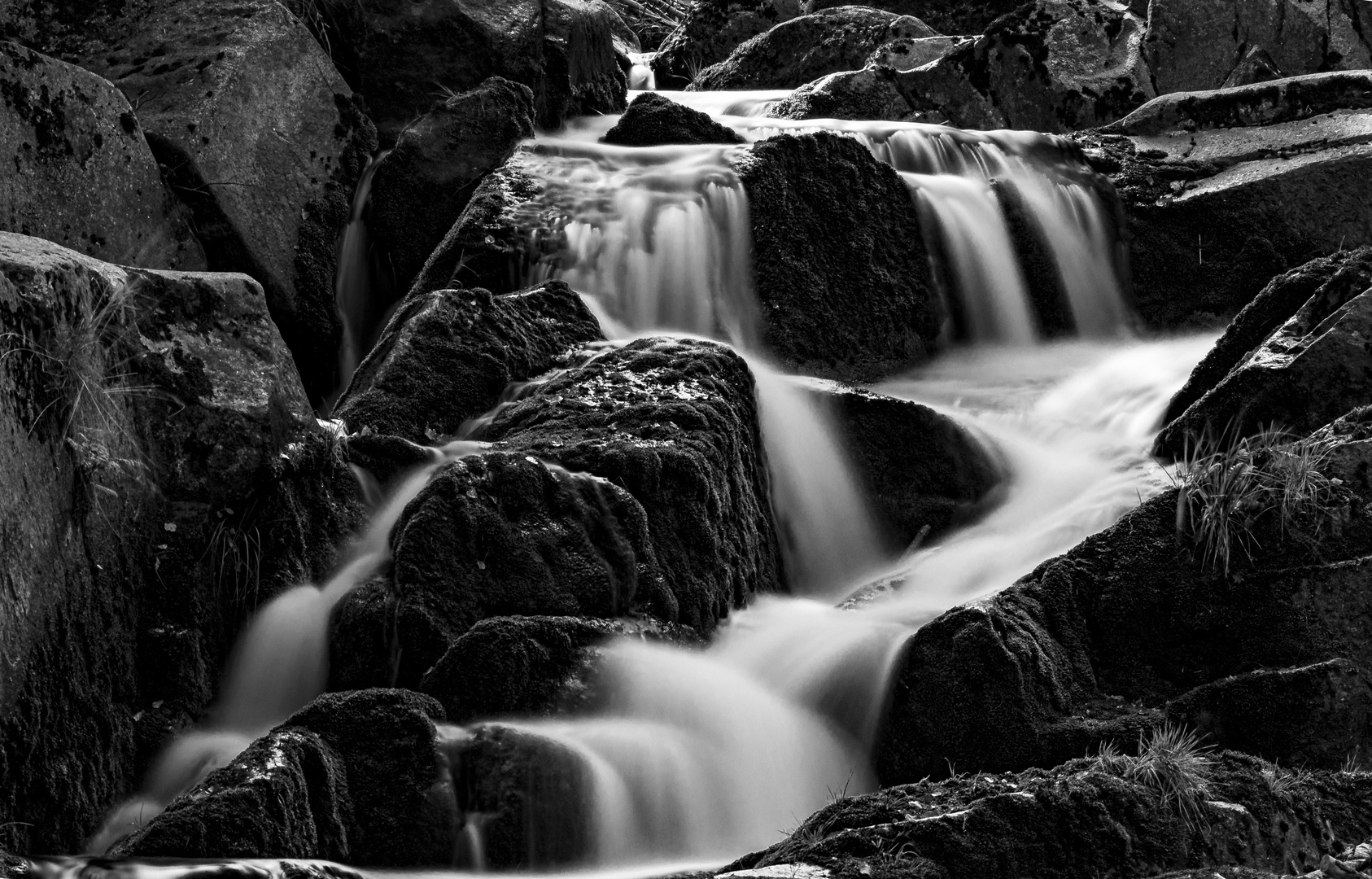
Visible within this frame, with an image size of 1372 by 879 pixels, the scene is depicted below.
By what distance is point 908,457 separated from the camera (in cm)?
702

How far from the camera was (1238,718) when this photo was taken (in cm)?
479

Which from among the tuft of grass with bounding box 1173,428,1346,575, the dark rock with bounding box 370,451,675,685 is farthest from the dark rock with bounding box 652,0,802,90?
the tuft of grass with bounding box 1173,428,1346,575

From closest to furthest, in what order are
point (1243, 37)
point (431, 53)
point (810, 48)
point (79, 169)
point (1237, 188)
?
point (79, 169), point (1237, 188), point (431, 53), point (1243, 37), point (810, 48)

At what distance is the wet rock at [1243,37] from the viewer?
458 inches

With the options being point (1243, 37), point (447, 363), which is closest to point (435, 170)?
point (447, 363)

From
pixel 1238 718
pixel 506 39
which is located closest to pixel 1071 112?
pixel 506 39

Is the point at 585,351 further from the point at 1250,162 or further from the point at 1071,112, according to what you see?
the point at 1071,112

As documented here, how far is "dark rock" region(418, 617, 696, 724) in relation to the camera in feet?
16.0

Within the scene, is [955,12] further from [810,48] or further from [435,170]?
[435,170]

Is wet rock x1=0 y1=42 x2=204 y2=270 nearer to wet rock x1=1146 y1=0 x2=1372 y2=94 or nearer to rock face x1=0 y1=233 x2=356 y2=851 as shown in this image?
rock face x1=0 y1=233 x2=356 y2=851

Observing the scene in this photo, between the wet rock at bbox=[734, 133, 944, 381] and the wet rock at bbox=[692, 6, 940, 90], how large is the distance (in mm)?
4206

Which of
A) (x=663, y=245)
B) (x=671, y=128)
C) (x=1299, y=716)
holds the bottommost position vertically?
(x=1299, y=716)

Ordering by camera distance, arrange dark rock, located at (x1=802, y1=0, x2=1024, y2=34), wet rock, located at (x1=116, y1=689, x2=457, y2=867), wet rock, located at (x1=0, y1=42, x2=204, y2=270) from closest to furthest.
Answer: wet rock, located at (x1=116, y1=689, x2=457, y2=867), wet rock, located at (x1=0, y1=42, x2=204, y2=270), dark rock, located at (x1=802, y1=0, x2=1024, y2=34)

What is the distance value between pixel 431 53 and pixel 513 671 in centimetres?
701
